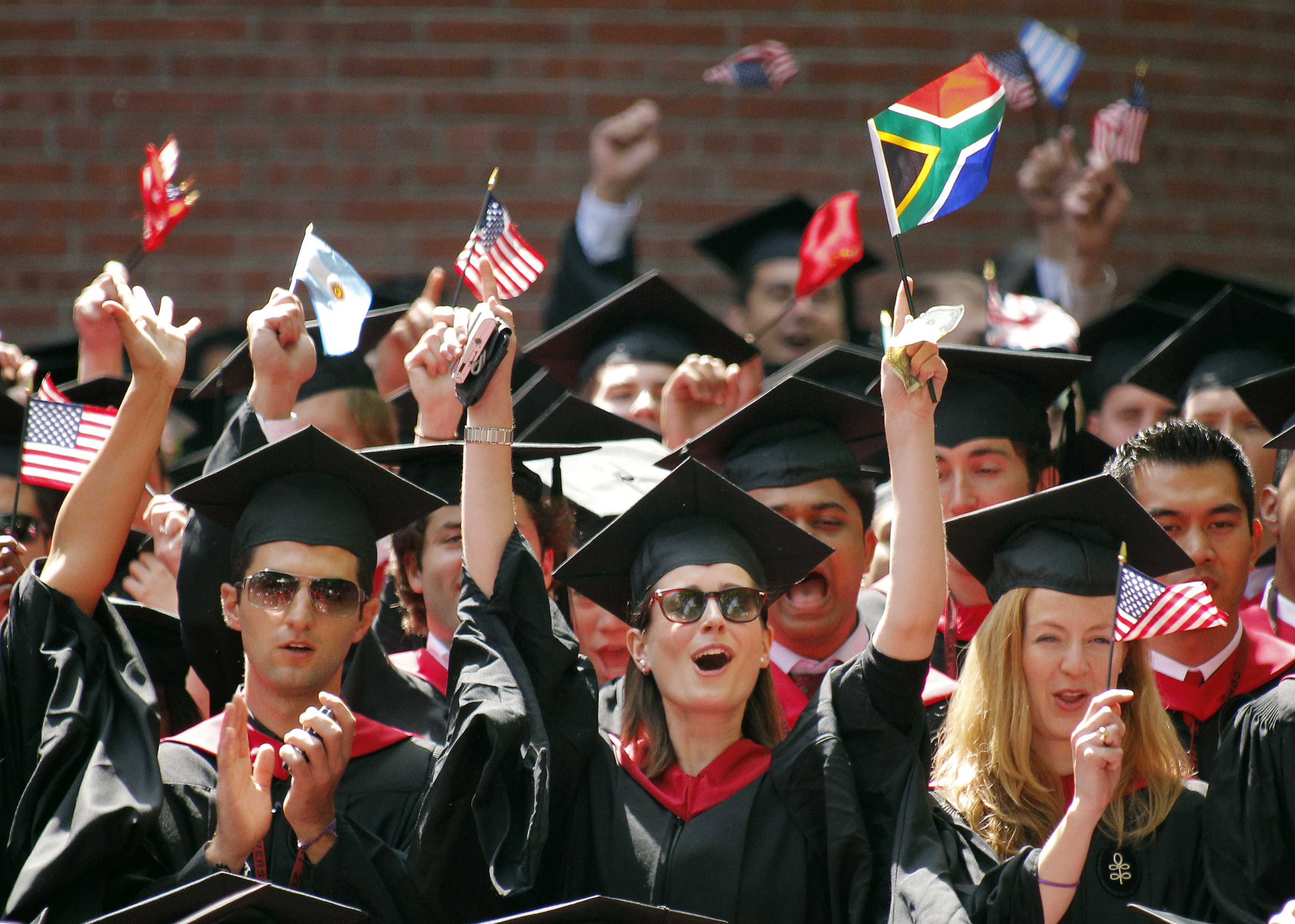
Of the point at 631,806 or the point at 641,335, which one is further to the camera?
the point at 641,335

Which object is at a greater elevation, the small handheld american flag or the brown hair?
the small handheld american flag

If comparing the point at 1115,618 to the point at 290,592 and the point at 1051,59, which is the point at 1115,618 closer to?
the point at 290,592

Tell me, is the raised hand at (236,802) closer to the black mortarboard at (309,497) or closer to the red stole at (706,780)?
the black mortarboard at (309,497)

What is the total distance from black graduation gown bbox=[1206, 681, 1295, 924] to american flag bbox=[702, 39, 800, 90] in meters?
3.79

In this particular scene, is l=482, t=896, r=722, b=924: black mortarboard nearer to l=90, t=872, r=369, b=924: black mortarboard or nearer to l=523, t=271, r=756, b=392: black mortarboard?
l=90, t=872, r=369, b=924: black mortarboard

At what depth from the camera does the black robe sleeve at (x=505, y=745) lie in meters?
3.28

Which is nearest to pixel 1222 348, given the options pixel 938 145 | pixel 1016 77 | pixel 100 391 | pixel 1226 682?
pixel 1226 682

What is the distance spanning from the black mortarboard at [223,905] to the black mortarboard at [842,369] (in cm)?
255

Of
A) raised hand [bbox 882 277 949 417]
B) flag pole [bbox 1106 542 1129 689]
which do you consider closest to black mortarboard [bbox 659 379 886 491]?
flag pole [bbox 1106 542 1129 689]

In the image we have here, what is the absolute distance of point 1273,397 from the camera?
4668 mm

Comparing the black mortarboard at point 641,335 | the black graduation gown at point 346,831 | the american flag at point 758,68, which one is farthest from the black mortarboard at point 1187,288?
the black graduation gown at point 346,831

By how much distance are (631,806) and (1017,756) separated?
801 millimetres

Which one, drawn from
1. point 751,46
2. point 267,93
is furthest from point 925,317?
point 267,93

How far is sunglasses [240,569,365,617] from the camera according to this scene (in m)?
3.61
